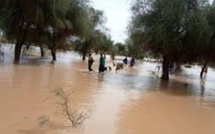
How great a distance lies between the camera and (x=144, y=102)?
51.4 feet

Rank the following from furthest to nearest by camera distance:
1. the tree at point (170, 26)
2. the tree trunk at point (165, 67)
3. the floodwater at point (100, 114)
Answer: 1. the tree trunk at point (165, 67)
2. the tree at point (170, 26)
3. the floodwater at point (100, 114)

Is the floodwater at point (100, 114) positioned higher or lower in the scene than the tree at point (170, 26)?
lower

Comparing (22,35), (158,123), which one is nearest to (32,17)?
(22,35)

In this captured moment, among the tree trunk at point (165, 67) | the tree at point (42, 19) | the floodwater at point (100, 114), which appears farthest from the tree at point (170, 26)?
the floodwater at point (100, 114)

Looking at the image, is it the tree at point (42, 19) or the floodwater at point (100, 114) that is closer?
the floodwater at point (100, 114)

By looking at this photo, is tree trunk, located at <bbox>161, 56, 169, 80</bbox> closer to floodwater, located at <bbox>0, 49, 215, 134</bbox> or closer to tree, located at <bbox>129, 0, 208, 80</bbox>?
tree, located at <bbox>129, 0, 208, 80</bbox>

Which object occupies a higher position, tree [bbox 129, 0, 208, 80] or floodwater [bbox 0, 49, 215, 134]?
tree [bbox 129, 0, 208, 80]

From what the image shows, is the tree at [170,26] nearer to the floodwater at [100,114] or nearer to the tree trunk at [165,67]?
the tree trunk at [165,67]

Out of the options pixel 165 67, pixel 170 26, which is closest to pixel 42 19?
pixel 165 67

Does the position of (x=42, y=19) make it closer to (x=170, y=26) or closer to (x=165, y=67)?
(x=165, y=67)

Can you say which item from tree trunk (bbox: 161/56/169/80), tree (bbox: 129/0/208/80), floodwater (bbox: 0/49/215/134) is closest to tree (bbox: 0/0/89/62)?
tree (bbox: 129/0/208/80)

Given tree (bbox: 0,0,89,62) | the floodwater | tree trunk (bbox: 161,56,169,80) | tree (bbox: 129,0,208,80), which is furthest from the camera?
tree (bbox: 0,0,89,62)

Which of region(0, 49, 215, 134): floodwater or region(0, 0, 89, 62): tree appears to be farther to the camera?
region(0, 0, 89, 62): tree

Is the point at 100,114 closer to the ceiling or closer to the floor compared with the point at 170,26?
closer to the floor
